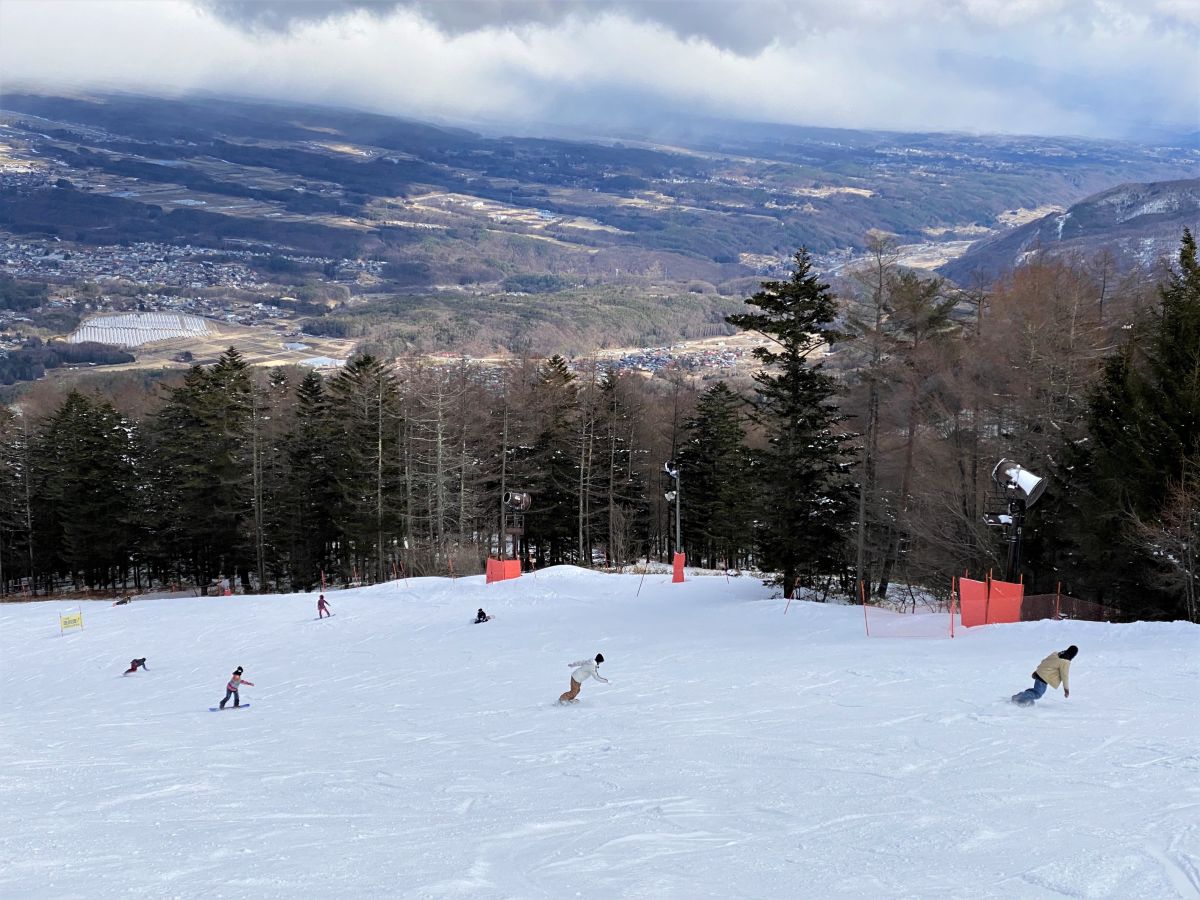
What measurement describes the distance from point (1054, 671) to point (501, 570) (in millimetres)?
24041

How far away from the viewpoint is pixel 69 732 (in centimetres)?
1997

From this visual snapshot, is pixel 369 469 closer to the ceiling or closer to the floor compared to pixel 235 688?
closer to the ceiling

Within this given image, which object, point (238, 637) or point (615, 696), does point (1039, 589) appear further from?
point (238, 637)

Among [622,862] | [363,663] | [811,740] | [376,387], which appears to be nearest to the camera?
[622,862]

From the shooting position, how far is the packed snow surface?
9648mm

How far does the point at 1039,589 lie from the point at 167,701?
25.4m

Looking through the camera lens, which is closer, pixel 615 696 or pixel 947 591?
pixel 615 696

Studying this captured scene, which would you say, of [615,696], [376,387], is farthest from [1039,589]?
[376,387]

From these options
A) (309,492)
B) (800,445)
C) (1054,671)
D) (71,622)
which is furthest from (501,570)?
(1054,671)

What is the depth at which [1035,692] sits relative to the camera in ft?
49.6

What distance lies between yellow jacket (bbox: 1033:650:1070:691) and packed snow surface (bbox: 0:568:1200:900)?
401 mm

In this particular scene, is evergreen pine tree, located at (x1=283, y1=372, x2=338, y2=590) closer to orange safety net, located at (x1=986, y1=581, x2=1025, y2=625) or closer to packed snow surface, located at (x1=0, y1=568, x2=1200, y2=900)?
packed snow surface, located at (x1=0, y1=568, x2=1200, y2=900)

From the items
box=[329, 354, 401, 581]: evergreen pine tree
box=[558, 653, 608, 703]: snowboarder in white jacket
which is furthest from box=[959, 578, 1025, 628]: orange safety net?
box=[329, 354, 401, 581]: evergreen pine tree

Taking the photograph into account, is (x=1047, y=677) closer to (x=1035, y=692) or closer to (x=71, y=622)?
(x=1035, y=692)
